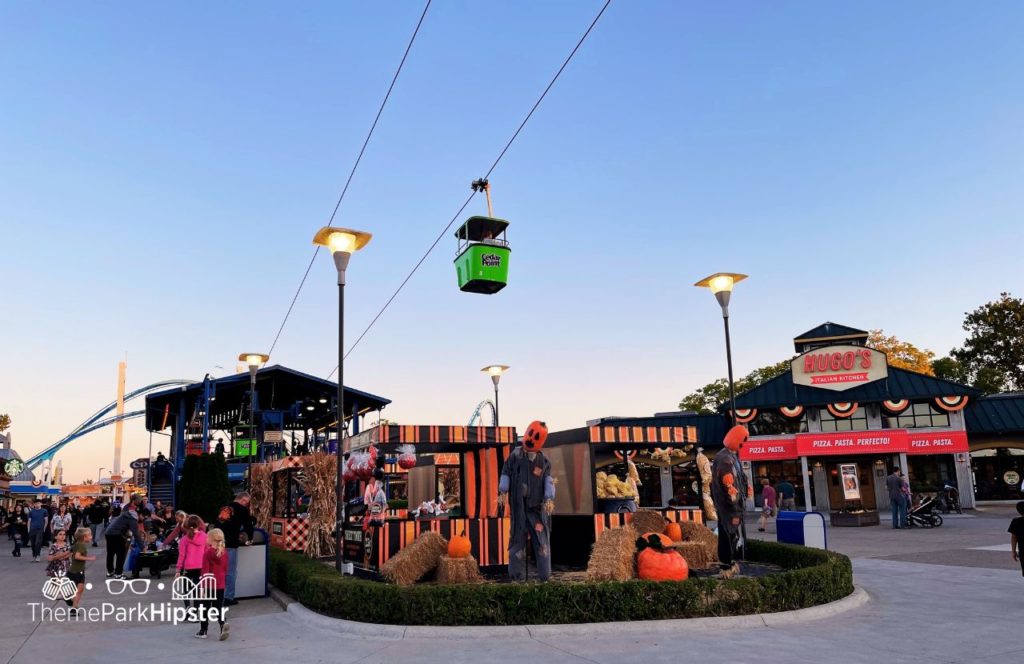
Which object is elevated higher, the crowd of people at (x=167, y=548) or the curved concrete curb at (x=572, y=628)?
the crowd of people at (x=167, y=548)

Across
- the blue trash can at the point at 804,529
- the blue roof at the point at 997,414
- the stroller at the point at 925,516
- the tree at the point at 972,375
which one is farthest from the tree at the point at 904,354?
the blue trash can at the point at 804,529

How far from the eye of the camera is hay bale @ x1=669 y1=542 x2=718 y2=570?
12188 millimetres

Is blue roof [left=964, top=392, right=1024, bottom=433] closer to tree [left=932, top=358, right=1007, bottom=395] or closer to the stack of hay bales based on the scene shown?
tree [left=932, top=358, right=1007, bottom=395]

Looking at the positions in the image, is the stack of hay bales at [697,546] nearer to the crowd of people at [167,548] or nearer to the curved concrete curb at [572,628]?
the curved concrete curb at [572,628]

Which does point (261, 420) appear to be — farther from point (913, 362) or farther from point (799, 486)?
point (913, 362)

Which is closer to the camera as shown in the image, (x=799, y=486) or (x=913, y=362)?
(x=799, y=486)

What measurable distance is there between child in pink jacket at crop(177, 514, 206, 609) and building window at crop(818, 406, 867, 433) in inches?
1255

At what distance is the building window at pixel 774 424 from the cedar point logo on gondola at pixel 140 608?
3043cm

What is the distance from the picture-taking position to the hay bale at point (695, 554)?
12188mm

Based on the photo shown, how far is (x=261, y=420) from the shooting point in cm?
3819

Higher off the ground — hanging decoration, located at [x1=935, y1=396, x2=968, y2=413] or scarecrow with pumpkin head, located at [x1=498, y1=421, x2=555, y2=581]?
hanging decoration, located at [x1=935, y1=396, x2=968, y2=413]

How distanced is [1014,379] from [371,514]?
53988 millimetres

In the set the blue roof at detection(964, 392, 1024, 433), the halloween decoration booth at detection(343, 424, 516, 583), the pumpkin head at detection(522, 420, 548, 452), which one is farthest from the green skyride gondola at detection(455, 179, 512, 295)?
the blue roof at detection(964, 392, 1024, 433)

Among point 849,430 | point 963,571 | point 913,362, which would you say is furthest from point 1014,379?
point 963,571
